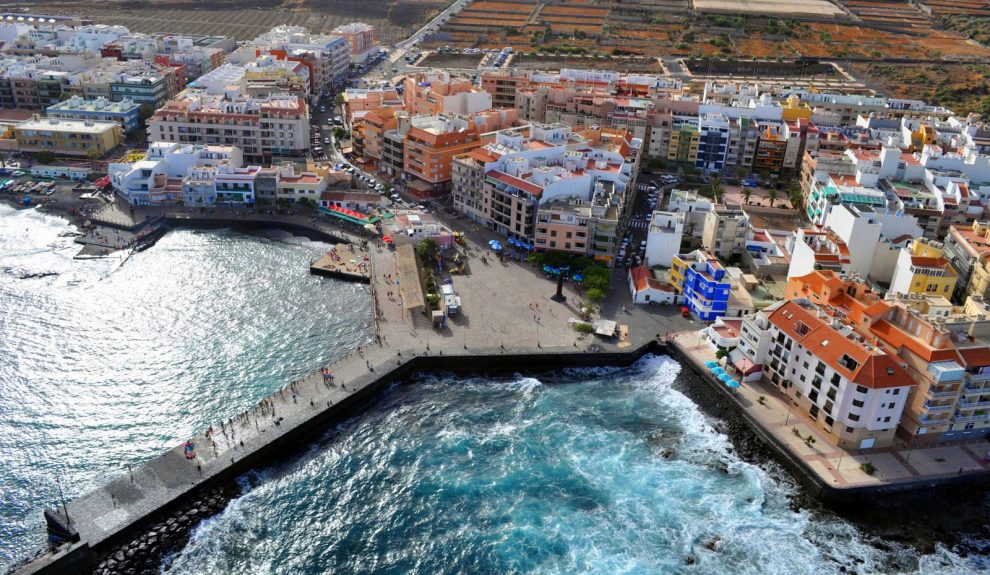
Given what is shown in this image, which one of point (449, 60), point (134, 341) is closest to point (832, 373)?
point (134, 341)

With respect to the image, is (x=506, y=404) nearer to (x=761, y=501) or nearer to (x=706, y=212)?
(x=761, y=501)

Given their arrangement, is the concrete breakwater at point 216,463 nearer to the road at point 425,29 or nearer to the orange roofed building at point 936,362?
the orange roofed building at point 936,362

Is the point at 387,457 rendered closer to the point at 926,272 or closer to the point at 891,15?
the point at 926,272

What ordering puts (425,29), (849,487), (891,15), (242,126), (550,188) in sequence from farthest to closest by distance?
(891,15), (425,29), (242,126), (550,188), (849,487)

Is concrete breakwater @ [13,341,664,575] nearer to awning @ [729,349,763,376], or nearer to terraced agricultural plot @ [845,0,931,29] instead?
awning @ [729,349,763,376]

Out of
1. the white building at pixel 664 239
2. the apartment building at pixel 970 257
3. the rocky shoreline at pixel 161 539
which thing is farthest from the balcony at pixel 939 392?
the rocky shoreline at pixel 161 539

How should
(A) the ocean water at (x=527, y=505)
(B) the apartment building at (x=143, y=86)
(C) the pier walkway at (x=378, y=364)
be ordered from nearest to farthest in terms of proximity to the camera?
1. (A) the ocean water at (x=527, y=505)
2. (C) the pier walkway at (x=378, y=364)
3. (B) the apartment building at (x=143, y=86)

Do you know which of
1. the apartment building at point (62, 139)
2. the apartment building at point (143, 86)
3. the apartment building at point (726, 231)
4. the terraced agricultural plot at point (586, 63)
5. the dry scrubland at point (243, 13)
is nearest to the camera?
the apartment building at point (726, 231)
